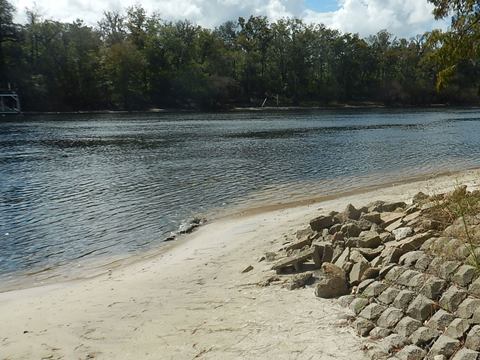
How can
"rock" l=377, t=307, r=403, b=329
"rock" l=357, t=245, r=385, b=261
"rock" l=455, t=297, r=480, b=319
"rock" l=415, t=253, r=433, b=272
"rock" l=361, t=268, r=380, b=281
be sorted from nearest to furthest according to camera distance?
"rock" l=455, t=297, r=480, b=319 → "rock" l=377, t=307, r=403, b=329 → "rock" l=415, t=253, r=433, b=272 → "rock" l=361, t=268, r=380, b=281 → "rock" l=357, t=245, r=385, b=261

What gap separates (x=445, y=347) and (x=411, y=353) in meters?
0.38

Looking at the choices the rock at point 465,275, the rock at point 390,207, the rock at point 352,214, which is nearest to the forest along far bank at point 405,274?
the rock at point 465,275

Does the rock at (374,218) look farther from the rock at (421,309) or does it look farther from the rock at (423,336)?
the rock at (423,336)

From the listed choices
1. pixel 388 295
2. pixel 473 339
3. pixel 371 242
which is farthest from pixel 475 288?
pixel 371 242

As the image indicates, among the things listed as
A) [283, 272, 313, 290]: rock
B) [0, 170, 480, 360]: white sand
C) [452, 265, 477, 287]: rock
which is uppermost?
[452, 265, 477, 287]: rock

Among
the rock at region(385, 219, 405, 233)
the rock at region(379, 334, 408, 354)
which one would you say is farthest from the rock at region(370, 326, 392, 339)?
the rock at region(385, 219, 405, 233)

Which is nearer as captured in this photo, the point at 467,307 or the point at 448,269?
the point at 467,307

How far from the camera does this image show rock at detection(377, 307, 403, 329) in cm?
616

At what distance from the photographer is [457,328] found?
5.53 meters

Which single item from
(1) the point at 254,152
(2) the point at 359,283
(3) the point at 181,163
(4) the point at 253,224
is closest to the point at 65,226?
(4) the point at 253,224

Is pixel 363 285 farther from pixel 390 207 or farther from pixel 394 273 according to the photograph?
pixel 390 207

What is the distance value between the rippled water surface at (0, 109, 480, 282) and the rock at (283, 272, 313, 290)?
6279 millimetres

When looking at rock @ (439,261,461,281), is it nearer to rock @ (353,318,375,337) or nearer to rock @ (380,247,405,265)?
rock @ (380,247,405,265)

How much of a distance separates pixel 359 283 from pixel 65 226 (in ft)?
37.3
